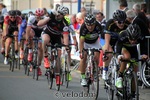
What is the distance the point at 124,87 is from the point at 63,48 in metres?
3.99

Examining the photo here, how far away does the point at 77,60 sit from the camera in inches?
742

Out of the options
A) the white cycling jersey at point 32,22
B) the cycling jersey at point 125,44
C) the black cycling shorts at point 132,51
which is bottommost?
the black cycling shorts at point 132,51

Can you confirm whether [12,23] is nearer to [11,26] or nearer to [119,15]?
[11,26]

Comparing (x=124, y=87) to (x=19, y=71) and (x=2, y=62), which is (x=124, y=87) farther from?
(x=2, y=62)

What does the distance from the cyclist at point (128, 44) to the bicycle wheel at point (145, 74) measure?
9.61 feet

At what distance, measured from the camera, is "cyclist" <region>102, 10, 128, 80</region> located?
1073cm

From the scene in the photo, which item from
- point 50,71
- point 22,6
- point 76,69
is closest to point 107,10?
point 76,69

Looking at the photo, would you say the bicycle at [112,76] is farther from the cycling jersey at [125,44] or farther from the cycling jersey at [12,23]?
the cycling jersey at [12,23]

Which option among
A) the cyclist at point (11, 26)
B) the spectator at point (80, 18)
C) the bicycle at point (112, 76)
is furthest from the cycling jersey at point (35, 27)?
the bicycle at point (112, 76)

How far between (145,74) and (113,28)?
→ 2.29 metres

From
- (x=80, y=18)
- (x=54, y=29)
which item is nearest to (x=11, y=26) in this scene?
(x=80, y=18)

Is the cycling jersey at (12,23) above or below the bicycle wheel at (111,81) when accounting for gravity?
above

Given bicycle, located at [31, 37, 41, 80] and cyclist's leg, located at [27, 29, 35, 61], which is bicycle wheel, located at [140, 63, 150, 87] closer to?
bicycle, located at [31, 37, 41, 80]

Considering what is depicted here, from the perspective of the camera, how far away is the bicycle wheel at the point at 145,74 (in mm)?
12948
